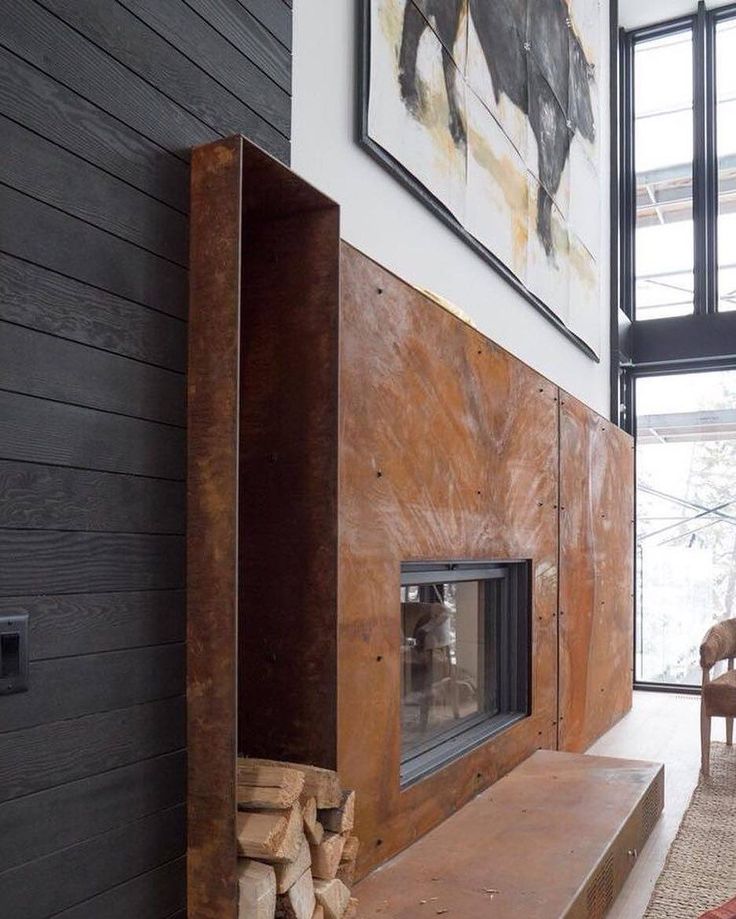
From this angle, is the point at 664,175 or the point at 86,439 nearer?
the point at 86,439

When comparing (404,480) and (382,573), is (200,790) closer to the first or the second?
(382,573)

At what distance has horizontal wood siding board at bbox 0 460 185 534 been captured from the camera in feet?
4.27

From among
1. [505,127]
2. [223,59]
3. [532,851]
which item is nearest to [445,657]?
[532,851]

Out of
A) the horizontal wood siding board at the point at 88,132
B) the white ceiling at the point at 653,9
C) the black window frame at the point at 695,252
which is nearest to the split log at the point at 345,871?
the horizontal wood siding board at the point at 88,132

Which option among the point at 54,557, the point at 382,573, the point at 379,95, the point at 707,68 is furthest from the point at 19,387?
the point at 707,68

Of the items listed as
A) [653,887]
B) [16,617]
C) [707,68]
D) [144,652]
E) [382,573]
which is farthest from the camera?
[707,68]

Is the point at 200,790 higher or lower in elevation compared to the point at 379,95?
lower

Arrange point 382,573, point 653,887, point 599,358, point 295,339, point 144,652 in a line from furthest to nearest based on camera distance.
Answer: point 599,358 < point 653,887 < point 382,573 < point 295,339 < point 144,652

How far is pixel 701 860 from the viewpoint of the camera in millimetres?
2848

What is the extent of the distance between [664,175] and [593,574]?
11.2 ft

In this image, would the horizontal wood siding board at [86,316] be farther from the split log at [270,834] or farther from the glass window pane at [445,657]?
the glass window pane at [445,657]

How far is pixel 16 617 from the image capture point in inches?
50.7

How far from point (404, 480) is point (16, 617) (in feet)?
4.24

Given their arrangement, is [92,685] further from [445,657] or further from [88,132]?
[445,657]
